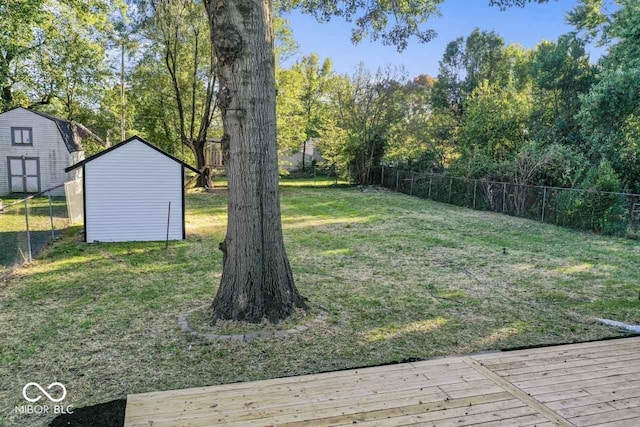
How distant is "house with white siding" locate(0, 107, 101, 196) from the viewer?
1886 cm

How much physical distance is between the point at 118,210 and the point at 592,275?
9.72 meters

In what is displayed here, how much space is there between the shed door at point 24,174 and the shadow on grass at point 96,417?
19843 millimetres

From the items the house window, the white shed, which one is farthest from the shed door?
the white shed

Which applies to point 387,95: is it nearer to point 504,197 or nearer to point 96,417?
point 504,197

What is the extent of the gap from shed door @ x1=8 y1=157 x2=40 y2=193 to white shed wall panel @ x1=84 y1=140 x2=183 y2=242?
12.7 m

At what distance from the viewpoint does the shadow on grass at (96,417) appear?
3.03 meters

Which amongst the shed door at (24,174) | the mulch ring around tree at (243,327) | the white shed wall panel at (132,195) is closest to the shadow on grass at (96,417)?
the mulch ring around tree at (243,327)

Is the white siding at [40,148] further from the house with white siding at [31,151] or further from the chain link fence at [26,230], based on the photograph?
the chain link fence at [26,230]

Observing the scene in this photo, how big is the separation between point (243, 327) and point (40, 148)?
1919cm

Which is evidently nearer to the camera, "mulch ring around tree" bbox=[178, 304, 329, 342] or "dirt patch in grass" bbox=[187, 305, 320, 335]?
"mulch ring around tree" bbox=[178, 304, 329, 342]

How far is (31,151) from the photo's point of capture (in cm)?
1920

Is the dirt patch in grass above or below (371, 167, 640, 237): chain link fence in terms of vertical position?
below

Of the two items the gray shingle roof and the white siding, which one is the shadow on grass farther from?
the gray shingle roof

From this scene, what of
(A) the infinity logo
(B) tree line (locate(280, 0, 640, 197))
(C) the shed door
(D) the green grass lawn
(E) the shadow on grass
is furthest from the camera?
(C) the shed door
